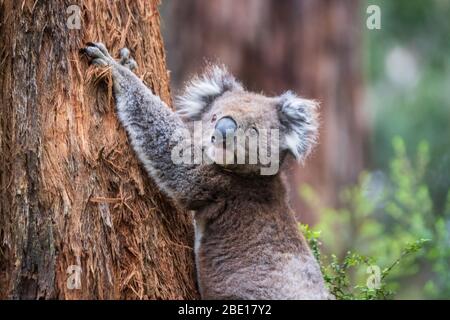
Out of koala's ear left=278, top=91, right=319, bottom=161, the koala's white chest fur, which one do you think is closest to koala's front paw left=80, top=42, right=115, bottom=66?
the koala's white chest fur

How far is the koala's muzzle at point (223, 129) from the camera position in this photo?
17.6 feet

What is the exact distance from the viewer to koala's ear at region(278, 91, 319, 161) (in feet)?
19.1

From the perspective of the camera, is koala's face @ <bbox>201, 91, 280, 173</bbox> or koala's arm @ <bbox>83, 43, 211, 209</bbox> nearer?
koala's arm @ <bbox>83, 43, 211, 209</bbox>

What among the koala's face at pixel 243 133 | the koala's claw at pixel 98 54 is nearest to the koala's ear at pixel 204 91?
the koala's face at pixel 243 133

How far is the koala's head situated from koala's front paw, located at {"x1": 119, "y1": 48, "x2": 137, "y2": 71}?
2.39ft

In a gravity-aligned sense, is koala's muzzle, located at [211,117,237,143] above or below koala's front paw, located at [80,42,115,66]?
below

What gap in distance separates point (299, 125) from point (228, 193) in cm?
83

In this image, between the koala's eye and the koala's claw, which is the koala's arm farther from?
the koala's eye

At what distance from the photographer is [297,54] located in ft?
39.3

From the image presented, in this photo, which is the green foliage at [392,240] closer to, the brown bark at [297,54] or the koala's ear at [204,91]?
the koala's ear at [204,91]

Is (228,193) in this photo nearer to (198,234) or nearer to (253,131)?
(198,234)

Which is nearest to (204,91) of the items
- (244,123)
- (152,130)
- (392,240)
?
(244,123)

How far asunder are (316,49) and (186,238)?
23.4 ft

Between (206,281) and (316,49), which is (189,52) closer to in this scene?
(316,49)
